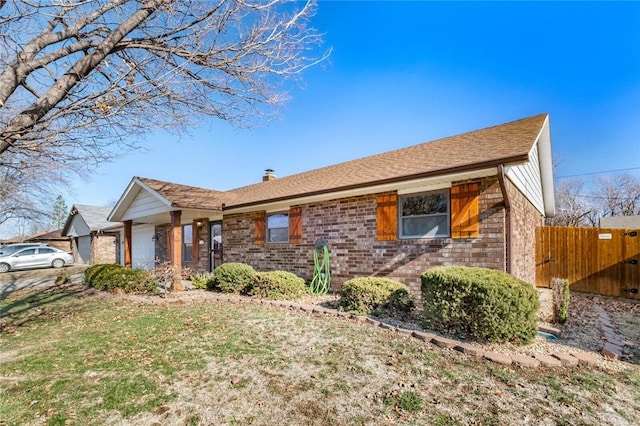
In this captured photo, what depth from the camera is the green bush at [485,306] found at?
4.21 metres

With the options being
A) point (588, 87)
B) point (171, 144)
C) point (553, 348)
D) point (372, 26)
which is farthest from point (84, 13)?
point (588, 87)

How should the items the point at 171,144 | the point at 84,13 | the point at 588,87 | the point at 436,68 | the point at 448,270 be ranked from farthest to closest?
the point at 588,87, the point at 436,68, the point at 171,144, the point at 448,270, the point at 84,13

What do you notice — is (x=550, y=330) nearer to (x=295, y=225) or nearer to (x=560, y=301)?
(x=560, y=301)

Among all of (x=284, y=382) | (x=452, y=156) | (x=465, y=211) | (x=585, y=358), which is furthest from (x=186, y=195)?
(x=585, y=358)

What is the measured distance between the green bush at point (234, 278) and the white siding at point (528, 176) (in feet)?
21.3

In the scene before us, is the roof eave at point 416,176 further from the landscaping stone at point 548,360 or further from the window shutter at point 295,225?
the landscaping stone at point 548,360

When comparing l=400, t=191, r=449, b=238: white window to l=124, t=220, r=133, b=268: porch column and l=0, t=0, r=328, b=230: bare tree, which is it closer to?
l=0, t=0, r=328, b=230: bare tree

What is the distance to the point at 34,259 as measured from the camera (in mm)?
18859

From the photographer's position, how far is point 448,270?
4961mm

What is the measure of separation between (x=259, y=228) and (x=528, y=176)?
26.7 ft

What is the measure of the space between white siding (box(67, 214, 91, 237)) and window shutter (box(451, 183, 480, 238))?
25185 mm

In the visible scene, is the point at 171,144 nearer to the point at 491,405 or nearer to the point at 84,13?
the point at 84,13

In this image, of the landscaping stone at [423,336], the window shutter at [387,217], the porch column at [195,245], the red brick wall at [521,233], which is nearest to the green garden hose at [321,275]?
the window shutter at [387,217]

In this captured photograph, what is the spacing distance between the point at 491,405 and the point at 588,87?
45.5 feet
